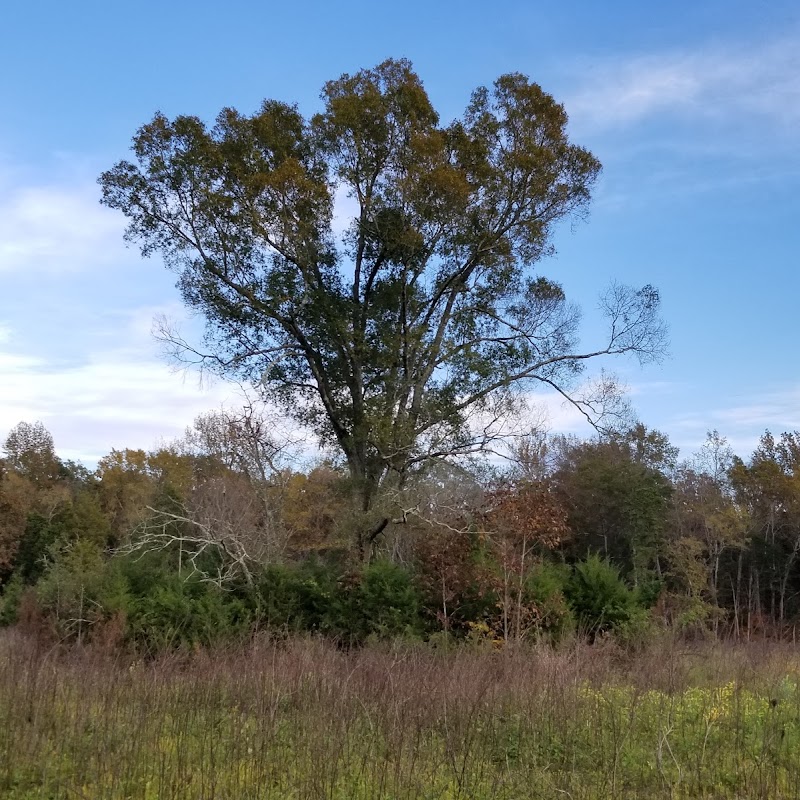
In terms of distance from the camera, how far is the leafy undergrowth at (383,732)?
5.41m

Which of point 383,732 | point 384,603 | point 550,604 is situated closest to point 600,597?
point 550,604

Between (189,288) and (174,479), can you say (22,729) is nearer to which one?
(189,288)

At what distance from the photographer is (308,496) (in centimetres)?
3434

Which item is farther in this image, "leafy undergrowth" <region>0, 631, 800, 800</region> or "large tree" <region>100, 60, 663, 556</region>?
"large tree" <region>100, 60, 663, 556</region>

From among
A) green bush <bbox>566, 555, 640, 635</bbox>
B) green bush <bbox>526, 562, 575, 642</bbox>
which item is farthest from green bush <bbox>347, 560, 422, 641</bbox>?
green bush <bbox>566, 555, 640, 635</bbox>

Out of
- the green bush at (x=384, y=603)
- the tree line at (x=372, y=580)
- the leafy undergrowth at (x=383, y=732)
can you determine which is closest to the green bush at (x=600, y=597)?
the tree line at (x=372, y=580)

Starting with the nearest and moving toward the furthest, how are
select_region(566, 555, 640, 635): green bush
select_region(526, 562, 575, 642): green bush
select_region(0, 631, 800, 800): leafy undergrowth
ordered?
select_region(0, 631, 800, 800): leafy undergrowth < select_region(526, 562, 575, 642): green bush < select_region(566, 555, 640, 635): green bush

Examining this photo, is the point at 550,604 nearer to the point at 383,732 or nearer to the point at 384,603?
the point at 384,603

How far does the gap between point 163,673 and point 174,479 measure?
127 ft

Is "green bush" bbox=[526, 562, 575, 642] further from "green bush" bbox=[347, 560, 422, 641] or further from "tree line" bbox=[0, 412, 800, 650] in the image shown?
"green bush" bbox=[347, 560, 422, 641]

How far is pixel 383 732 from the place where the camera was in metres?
6.34

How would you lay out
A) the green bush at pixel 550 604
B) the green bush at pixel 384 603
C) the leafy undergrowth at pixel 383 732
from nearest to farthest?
the leafy undergrowth at pixel 383 732, the green bush at pixel 550 604, the green bush at pixel 384 603

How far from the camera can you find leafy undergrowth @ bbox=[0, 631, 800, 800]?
5410 millimetres

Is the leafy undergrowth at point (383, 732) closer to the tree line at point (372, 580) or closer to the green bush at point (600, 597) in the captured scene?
the tree line at point (372, 580)
